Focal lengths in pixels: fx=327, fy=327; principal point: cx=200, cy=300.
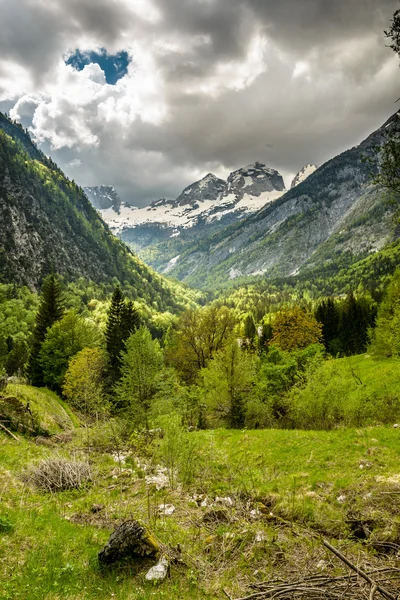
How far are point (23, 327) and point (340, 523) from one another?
124 m

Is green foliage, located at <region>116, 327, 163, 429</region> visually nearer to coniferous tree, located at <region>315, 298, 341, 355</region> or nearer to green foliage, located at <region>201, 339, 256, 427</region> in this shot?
green foliage, located at <region>201, 339, 256, 427</region>

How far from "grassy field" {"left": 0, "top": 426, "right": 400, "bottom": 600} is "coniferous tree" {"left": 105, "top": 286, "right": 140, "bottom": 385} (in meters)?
36.8

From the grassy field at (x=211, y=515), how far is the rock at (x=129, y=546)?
1.04 feet

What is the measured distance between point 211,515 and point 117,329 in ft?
164

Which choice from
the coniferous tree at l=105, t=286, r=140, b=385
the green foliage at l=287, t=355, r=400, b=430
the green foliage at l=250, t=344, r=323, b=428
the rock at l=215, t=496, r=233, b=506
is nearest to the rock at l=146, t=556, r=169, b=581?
the rock at l=215, t=496, r=233, b=506

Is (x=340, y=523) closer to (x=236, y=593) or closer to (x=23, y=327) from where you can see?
(x=236, y=593)

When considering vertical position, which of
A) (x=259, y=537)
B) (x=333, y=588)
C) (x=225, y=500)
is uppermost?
(x=333, y=588)

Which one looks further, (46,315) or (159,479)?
(46,315)

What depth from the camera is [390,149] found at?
15.5 m

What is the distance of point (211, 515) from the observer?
11.2m

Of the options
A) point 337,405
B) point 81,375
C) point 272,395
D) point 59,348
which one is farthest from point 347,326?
point 59,348

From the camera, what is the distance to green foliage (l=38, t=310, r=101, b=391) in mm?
54344

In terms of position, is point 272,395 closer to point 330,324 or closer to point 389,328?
point 389,328

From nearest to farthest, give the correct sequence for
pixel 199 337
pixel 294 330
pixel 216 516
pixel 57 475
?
pixel 216 516 < pixel 57 475 < pixel 199 337 < pixel 294 330
